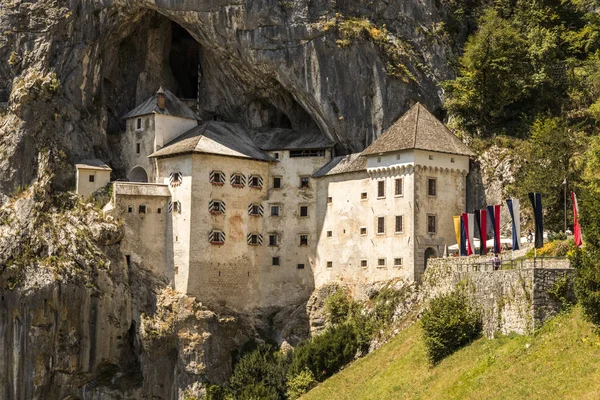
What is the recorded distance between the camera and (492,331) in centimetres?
6394

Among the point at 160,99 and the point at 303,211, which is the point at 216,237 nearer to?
the point at 303,211

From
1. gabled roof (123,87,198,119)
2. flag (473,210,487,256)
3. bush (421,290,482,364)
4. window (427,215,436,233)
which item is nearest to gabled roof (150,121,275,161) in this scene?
gabled roof (123,87,198,119)

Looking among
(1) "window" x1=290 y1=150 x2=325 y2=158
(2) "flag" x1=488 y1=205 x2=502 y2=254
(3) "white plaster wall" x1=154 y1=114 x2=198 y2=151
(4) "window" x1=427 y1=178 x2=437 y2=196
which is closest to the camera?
(2) "flag" x1=488 y1=205 x2=502 y2=254

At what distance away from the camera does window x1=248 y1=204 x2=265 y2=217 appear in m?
95.1

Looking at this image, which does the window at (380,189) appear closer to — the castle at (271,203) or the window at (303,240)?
the castle at (271,203)

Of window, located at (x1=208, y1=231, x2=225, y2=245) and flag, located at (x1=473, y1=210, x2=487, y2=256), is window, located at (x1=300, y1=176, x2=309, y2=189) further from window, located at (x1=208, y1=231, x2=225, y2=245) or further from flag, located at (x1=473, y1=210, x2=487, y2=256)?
flag, located at (x1=473, y1=210, x2=487, y2=256)

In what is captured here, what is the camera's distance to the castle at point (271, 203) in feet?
286

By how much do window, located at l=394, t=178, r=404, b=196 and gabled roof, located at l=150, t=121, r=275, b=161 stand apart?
1400 centimetres

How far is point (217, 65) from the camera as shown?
101 meters

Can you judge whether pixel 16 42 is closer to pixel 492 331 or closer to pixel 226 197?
pixel 226 197

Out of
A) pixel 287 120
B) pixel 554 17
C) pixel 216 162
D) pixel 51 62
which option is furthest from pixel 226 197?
pixel 554 17

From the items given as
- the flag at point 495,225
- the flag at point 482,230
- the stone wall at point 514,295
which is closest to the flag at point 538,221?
the stone wall at point 514,295

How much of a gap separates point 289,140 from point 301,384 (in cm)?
2368

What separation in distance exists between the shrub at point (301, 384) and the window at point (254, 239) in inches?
574
